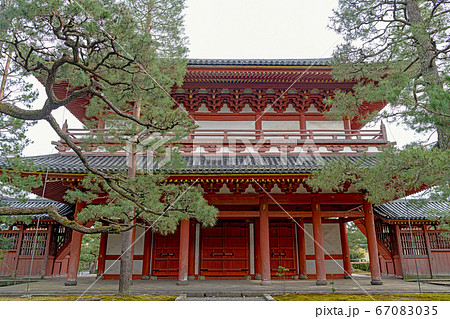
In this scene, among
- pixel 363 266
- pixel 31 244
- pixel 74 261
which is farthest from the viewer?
pixel 363 266

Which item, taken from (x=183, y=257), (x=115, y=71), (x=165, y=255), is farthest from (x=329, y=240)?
(x=115, y=71)

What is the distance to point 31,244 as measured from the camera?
473 inches

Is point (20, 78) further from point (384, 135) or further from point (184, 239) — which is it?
point (384, 135)

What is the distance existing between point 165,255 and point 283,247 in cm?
460

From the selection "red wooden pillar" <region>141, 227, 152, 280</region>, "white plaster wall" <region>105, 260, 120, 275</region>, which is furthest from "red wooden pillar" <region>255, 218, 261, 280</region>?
"white plaster wall" <region>105, 260, 120, 275</region>

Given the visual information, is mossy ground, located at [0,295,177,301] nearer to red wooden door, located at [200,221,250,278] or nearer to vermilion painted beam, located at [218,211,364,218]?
vermilion painted beam, located at [218,211,364,218]

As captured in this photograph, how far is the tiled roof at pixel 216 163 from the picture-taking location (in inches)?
303

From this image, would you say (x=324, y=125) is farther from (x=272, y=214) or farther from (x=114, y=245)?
(x=114, y=245)

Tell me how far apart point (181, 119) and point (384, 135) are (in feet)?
27.1

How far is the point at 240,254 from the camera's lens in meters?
10.5

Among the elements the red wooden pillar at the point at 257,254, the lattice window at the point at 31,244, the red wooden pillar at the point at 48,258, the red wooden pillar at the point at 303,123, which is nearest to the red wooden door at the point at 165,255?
the red wooden pillar at the point at 257,254

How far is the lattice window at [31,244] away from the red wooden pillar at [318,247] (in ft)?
37.8

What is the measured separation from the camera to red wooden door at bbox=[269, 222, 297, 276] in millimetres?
10516

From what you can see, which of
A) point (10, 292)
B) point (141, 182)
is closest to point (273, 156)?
point (141, 182)
